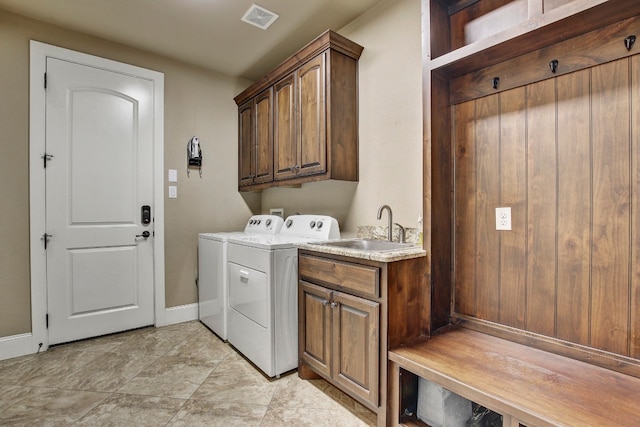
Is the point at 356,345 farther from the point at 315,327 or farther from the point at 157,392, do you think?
the point at 157,392

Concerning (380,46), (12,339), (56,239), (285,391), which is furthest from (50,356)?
(380,46)

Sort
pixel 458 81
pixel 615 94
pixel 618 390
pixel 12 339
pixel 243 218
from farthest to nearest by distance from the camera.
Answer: pixel 243 218 < pixel 12 339 < pixel 458 81 < pixel 615 94 < pixel 618 390

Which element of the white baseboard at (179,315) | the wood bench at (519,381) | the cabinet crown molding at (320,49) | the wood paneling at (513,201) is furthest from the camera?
the white baseboard at (179,315)

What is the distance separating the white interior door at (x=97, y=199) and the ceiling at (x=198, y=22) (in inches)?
13.9

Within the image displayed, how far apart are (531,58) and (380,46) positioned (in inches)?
41.8

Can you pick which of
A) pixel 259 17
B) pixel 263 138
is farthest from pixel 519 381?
pixel 259 17

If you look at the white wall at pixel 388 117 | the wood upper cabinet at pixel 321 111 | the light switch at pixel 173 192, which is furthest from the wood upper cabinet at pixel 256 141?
the white wall at pixel 388 117

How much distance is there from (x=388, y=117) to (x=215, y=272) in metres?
1.92

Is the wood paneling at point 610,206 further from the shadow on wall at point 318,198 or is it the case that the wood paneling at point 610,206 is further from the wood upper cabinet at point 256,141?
the wood upper cabinet at point 256,141

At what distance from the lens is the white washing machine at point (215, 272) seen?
102 inches

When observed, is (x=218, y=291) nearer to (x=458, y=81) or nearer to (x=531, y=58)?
(x=458, y=81)

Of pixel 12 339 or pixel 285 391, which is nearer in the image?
pixel 285 391

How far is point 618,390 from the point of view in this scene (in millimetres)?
1060

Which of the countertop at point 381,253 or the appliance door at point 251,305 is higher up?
the countertop at point 381,253
